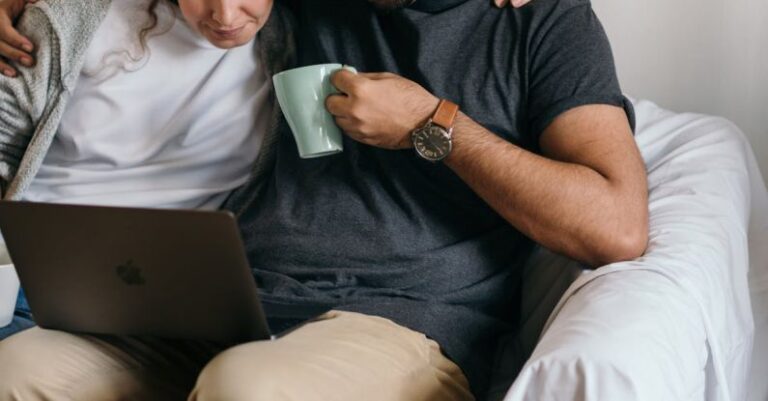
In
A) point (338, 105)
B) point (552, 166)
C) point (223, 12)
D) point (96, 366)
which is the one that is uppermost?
point (223, 12)

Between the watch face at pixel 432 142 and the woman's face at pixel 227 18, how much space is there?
1.06ft

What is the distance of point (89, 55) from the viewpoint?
5.32 ft

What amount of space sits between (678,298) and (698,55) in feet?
2.47

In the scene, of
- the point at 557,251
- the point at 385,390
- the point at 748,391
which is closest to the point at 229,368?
the point at 385,390

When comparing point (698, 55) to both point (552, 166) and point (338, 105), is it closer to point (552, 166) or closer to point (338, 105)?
point (552, 166)

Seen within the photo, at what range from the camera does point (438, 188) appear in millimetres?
1482

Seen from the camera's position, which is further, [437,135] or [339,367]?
[437,135]

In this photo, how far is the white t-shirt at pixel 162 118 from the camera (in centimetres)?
162

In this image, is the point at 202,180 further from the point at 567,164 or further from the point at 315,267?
the point at 567,164

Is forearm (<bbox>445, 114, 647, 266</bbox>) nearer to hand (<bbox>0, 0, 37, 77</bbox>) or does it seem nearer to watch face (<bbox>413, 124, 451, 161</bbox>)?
watch face (<bbox>413, 124, 451, 161</bbox>)

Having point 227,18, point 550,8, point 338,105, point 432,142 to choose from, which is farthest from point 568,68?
point 227,18

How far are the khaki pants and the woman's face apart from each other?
441 millimetres

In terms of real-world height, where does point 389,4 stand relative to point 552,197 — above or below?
above

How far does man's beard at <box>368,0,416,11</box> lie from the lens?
4.95ft
